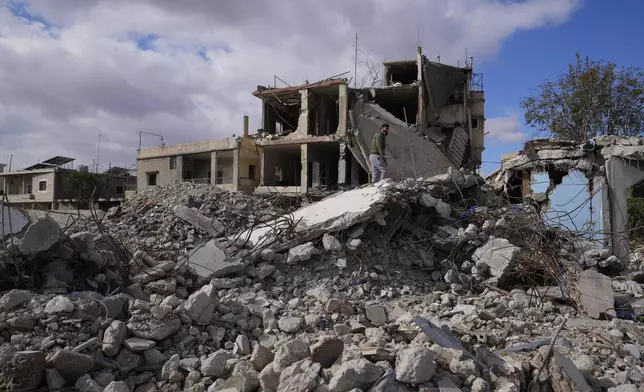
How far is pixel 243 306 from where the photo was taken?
179 inches

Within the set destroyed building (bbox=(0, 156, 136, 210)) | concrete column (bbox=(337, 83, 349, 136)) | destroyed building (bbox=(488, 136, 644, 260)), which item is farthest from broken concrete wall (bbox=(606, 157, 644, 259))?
destroyed building (bbox=(0, 156, 136, 210))

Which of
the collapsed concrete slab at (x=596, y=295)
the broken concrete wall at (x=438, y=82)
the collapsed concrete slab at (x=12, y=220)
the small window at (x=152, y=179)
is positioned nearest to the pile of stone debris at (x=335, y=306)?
the collapsed concrete slab at (x=596, y=295)

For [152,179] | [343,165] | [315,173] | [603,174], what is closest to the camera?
[603,174]

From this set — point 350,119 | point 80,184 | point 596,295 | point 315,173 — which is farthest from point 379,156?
point 80,184

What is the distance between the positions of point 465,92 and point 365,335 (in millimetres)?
17419

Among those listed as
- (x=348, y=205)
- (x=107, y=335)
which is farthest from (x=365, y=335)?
(x=348, y=205)

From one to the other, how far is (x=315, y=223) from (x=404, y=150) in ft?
26.6

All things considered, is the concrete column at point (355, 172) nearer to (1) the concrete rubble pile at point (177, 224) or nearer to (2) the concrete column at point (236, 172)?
(1) the concrete rubble pile at point (177, 224)

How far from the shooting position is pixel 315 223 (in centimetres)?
684

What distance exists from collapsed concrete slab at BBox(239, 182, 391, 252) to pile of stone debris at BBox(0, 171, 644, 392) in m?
Result: 0.03

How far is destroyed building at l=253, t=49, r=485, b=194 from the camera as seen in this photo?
1697 cm

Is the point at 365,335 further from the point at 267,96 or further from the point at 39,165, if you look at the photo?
the point at 39,165

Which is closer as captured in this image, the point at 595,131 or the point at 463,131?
the point at 595,131

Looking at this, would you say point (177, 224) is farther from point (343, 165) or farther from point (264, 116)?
point (264, 116)
